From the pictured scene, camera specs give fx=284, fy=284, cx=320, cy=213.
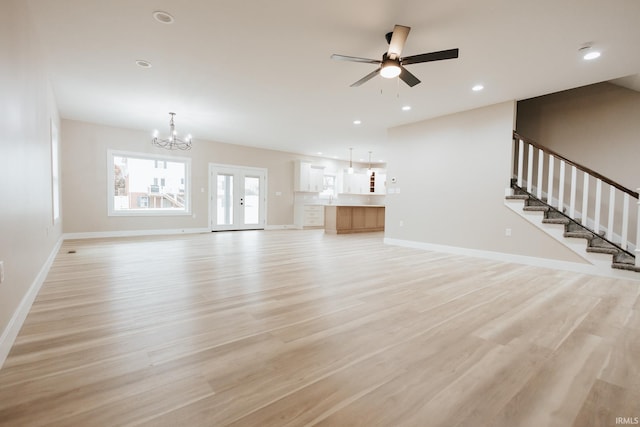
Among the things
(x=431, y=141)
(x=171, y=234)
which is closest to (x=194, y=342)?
(x=431, y=141)

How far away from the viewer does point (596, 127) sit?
16.1 feet

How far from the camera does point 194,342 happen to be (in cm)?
183

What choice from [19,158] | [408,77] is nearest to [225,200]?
[19,158]

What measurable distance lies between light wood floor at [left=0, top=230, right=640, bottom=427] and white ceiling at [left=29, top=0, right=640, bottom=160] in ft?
8.76

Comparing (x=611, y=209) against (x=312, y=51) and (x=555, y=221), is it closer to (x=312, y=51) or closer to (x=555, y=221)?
(x=555, y=221)

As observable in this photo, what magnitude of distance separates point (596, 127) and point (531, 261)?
2.67m

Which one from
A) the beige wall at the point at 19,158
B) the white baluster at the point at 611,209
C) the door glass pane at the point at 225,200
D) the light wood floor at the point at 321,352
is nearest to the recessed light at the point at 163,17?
the beige wall at the point at 19,158

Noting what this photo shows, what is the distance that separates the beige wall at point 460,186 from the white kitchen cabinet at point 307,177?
12.9 feet

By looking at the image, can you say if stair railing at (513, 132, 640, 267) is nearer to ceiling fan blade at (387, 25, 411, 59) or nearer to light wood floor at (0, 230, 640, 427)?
light wood floor at (0, 230, 640, 427)

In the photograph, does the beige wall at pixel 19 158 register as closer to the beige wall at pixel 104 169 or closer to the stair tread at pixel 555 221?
the beige wall at pixel 104 169

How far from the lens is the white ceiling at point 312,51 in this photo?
2607 mm

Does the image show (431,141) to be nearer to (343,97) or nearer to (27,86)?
(343,97)

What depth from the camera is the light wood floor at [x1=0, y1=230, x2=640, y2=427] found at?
125 cm

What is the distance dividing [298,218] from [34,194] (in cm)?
754
